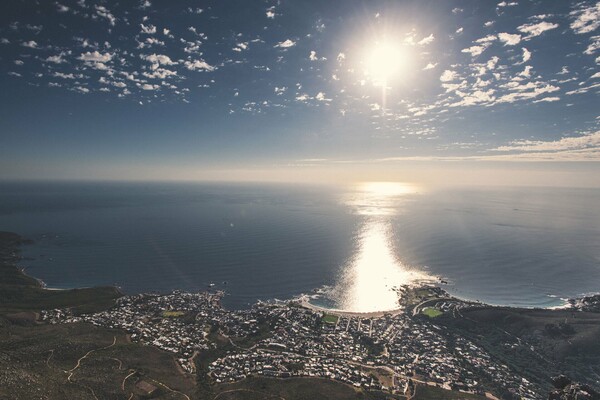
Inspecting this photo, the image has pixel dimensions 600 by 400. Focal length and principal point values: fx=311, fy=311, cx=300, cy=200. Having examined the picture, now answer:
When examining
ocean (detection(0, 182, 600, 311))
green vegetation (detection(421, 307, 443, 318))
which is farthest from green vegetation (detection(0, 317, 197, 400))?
green vegetation (detection(421, 307, 443, 318))

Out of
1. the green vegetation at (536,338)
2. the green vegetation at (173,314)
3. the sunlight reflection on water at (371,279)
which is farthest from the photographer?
the sunlight reflection on water at (371,279)

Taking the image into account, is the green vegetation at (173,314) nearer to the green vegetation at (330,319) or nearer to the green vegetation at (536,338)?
the green vegetation at (330,319)

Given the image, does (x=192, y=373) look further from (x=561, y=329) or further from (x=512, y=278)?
(x=512, y=278)

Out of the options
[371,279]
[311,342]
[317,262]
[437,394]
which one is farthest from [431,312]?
[317,262]

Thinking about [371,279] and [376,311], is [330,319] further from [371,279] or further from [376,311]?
[371,279]

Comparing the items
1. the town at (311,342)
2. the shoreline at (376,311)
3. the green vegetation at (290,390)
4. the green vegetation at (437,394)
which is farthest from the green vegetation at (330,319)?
the green vegetation at (437,394)

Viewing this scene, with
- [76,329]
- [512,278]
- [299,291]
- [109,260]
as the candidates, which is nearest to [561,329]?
[512,278]
